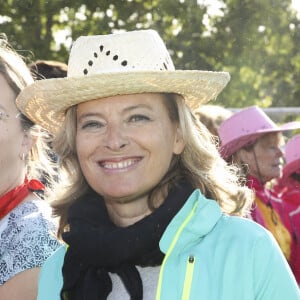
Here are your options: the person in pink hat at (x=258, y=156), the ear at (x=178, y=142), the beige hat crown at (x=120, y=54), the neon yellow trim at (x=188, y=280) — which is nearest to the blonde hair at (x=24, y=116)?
the beige hat crown at (x=120, y=54)

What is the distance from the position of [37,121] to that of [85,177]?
390mm

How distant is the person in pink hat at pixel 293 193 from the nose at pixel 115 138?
3.20 m

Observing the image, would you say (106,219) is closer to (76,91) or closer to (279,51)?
(76,91)

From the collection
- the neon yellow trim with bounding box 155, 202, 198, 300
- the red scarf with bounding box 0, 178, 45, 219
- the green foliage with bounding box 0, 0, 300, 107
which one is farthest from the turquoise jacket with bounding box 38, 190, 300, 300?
the green foliage with bounding box 0, 0, 300, 107

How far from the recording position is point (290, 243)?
575 cm

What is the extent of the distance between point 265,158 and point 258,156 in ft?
0.18

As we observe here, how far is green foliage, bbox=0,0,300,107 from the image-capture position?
29.9ft

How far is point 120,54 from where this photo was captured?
291cm

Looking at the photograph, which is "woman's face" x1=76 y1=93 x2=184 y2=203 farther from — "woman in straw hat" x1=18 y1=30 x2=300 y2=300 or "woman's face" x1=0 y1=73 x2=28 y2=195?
"woman's face" x1=0 y1=73 x2=28 y2=195

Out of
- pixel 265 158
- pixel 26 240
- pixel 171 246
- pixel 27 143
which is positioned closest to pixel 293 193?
pixel 265 158

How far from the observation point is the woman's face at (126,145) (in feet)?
9.14

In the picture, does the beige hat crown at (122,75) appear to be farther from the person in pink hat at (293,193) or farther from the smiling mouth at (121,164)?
the person in pink hat at (293,193)

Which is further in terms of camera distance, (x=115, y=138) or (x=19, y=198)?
(x=19, y=198)

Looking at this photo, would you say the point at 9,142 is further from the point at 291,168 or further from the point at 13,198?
the point at 291,168
